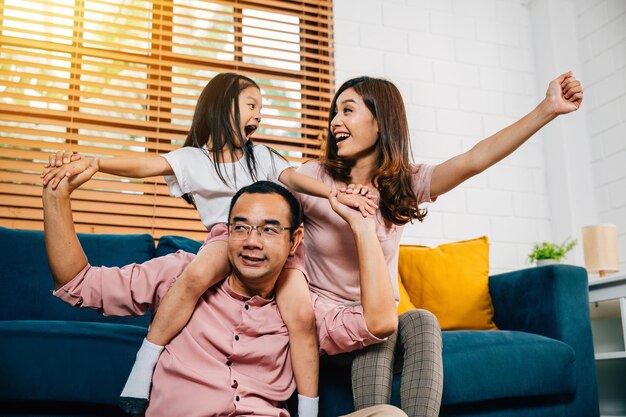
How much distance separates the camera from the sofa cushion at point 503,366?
6.04 feet

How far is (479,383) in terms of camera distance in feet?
6.13

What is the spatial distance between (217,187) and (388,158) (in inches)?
19.0

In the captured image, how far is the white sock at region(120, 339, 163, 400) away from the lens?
1.46 m

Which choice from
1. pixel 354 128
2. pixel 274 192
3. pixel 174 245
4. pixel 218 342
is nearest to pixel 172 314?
pixel 218 342

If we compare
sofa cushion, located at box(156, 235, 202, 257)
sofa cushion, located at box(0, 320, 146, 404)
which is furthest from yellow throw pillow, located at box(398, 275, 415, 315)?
sofa cushion, located at box(0, 320, 146, 404)

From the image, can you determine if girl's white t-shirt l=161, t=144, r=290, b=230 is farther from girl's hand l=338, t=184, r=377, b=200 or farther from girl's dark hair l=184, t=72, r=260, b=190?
girl's hand l=338, t=184, r=377, b=200

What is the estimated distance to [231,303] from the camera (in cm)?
157

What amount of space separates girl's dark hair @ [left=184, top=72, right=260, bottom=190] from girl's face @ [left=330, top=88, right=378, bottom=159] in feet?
0.87

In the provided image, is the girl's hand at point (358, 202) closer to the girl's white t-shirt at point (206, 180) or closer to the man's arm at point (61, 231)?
the girl's white t-shirt at point (206, 180)

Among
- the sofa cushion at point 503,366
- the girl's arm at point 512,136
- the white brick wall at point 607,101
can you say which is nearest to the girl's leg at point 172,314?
the girl's arm at point 512,136

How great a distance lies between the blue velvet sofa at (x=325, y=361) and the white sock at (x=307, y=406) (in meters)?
0.18

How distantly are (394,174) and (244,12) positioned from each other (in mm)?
1919

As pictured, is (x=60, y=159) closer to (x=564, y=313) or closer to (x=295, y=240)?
(x=295, y=240)

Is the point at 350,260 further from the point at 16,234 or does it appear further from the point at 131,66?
the point at 131,66
